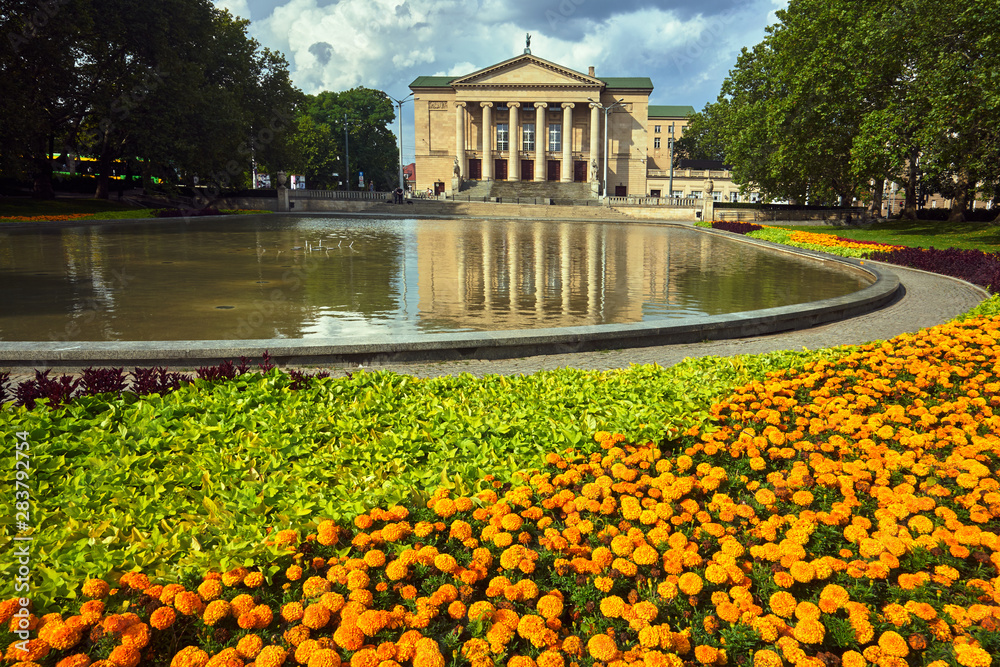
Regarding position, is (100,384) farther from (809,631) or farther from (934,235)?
(934,235)

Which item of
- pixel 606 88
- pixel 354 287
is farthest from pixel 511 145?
pixel 354 287

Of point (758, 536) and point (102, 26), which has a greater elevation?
point (102, 26)

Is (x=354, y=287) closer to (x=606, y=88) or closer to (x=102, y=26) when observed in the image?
(x=102, y=26)

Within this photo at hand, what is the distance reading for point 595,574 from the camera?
10.7ft

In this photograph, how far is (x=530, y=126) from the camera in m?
90.6

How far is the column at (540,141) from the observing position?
8731 centimetres

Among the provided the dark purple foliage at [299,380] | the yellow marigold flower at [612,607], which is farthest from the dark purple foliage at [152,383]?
the yellow marigold flower at [612,607]

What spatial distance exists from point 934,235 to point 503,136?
6515cm

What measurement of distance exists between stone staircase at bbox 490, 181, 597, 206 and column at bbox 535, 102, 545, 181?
13.4ft

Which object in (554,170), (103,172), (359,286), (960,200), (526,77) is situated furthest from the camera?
(554,170)

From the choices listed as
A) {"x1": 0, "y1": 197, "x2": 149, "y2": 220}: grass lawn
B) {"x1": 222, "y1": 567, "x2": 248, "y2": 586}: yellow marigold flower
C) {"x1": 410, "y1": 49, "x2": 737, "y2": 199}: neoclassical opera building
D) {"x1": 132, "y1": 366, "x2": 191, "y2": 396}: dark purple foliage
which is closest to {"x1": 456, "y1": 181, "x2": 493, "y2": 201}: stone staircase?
{"x1": 410, "y1": 49, "x2": 737, "y2": 199}: neoclassical opera building

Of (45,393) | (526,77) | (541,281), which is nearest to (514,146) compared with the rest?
(526,77)

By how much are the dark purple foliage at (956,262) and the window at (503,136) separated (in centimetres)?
7329

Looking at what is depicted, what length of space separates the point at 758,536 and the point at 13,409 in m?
6.12
